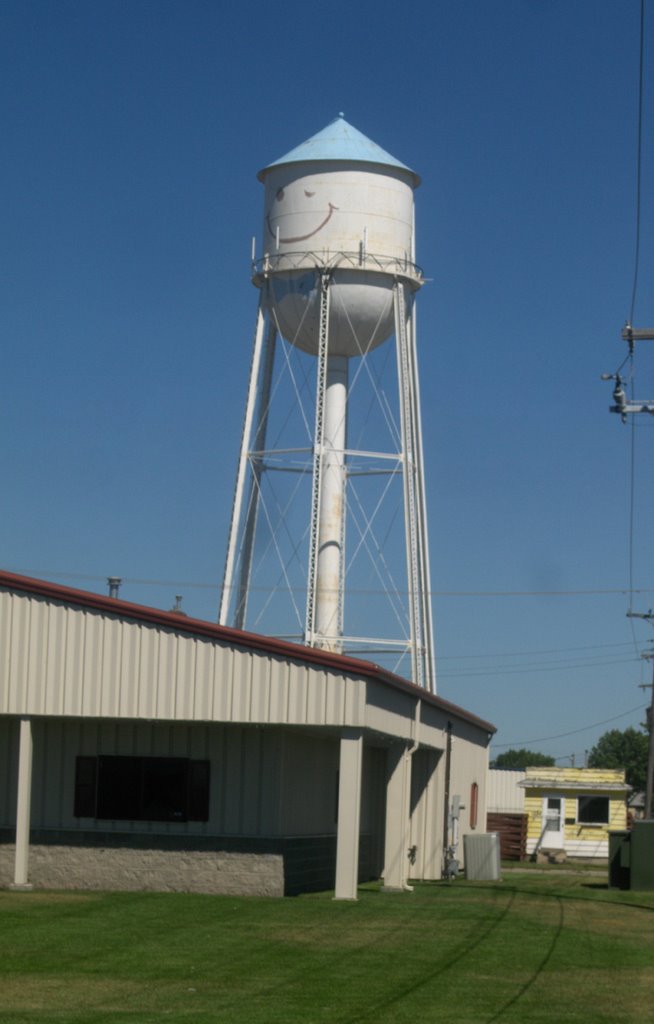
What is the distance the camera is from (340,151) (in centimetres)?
4006

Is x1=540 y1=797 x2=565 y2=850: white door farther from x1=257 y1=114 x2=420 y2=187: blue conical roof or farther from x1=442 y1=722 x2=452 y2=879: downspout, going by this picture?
x1=257 y1=114 x2=420 y2=187: blue conical roof

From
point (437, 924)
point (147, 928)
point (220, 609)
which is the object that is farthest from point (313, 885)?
point (220, 609)

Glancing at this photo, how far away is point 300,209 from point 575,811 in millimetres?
30550

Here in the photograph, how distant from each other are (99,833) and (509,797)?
40440mm

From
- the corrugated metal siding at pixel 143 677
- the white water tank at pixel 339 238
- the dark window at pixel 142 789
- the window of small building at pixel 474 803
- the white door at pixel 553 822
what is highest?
the white water tank at pixel 339 238

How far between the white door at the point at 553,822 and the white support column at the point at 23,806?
37.6m

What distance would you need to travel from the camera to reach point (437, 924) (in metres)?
23.7

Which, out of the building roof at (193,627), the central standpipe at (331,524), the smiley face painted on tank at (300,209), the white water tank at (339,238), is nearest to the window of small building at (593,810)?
the central standpipe at (331,524)

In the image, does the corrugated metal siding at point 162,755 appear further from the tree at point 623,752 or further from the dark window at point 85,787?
the tree at point 623,752

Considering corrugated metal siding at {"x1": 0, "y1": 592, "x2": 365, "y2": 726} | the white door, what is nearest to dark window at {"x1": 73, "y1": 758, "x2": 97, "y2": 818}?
corrugated metal siding at {"x1": 0, "y1": 592, "x2": 365, "y2": 726}

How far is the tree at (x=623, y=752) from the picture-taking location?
14056cm

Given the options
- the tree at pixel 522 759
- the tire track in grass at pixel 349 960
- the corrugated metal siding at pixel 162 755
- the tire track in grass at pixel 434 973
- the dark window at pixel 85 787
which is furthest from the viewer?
the tree at pixel 522 759

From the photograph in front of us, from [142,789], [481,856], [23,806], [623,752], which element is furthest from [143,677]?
[623,752]

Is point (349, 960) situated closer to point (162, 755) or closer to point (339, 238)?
point (162, 755)
